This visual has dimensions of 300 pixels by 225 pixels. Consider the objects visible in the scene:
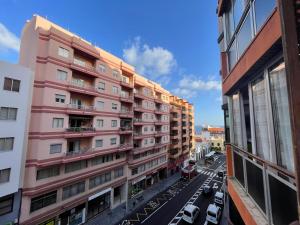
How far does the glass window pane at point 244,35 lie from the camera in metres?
6.55

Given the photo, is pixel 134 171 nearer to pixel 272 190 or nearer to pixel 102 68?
pixel 102 68

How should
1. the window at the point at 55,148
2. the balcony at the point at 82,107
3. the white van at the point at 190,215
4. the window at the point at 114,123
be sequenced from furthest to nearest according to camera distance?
the window at the point at 114,123 → the white van at the point at 190,215 → the balcony at the point at 82,107 → the window at the point at 55,148

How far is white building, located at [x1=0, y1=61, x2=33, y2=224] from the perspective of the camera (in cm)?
1509

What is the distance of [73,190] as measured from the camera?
21.4 meters

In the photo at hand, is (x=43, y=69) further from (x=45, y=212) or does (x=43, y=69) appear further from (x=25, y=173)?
(x=45, y=212)

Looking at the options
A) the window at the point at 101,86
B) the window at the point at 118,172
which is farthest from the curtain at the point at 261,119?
the window at the point at 118,172

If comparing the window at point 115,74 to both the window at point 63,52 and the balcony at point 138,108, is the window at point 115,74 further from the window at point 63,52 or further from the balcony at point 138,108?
the window at point 63,52

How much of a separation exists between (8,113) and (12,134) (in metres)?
1.93

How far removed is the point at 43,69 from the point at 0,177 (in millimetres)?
10934

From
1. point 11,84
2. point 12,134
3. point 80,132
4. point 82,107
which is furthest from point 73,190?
point 11,84

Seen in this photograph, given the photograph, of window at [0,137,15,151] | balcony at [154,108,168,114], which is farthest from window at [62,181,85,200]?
balcony at [154,108,168,114]

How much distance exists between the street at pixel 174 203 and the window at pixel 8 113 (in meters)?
18.6

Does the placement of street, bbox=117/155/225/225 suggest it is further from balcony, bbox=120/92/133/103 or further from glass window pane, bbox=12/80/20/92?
glass window pane, bbox=12/80/20/92

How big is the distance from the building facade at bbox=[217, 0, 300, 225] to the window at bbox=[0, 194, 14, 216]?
1942 centimetres
